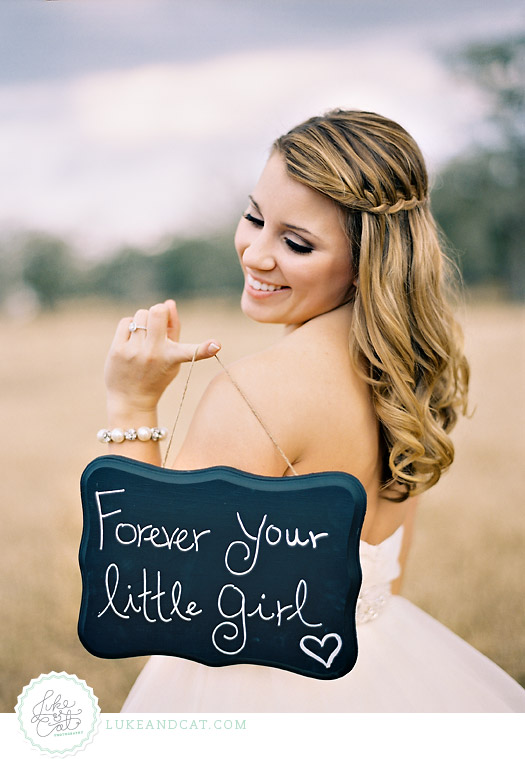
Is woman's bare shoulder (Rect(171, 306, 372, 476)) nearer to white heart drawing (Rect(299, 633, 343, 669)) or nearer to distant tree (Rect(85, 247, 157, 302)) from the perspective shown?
Answer: white heart drawing (Rect(299, 633, 343, 669))

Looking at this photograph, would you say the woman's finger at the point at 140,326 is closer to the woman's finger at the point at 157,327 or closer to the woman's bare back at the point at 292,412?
the woman's finger at the point at 157,327

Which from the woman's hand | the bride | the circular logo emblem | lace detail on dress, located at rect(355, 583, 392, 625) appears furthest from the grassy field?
the circular logo emblem

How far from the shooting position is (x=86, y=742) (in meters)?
1.39

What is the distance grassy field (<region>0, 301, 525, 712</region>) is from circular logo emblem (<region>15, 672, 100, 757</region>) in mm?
915

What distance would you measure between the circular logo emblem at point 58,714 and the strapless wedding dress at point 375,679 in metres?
0.09

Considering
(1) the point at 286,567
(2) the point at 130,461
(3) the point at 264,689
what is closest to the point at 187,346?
(2) the point at 130,461

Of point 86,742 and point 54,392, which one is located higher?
point 86,742

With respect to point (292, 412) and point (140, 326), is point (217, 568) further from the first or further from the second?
point (140, 326)

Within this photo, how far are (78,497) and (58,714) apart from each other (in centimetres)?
239

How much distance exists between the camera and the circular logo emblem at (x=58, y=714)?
1376mm

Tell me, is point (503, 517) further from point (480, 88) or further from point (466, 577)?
point (480, 88)

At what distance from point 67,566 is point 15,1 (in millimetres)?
2326

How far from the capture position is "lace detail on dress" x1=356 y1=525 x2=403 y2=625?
57.4 inches

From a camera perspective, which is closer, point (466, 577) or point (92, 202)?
point (466, 577)
